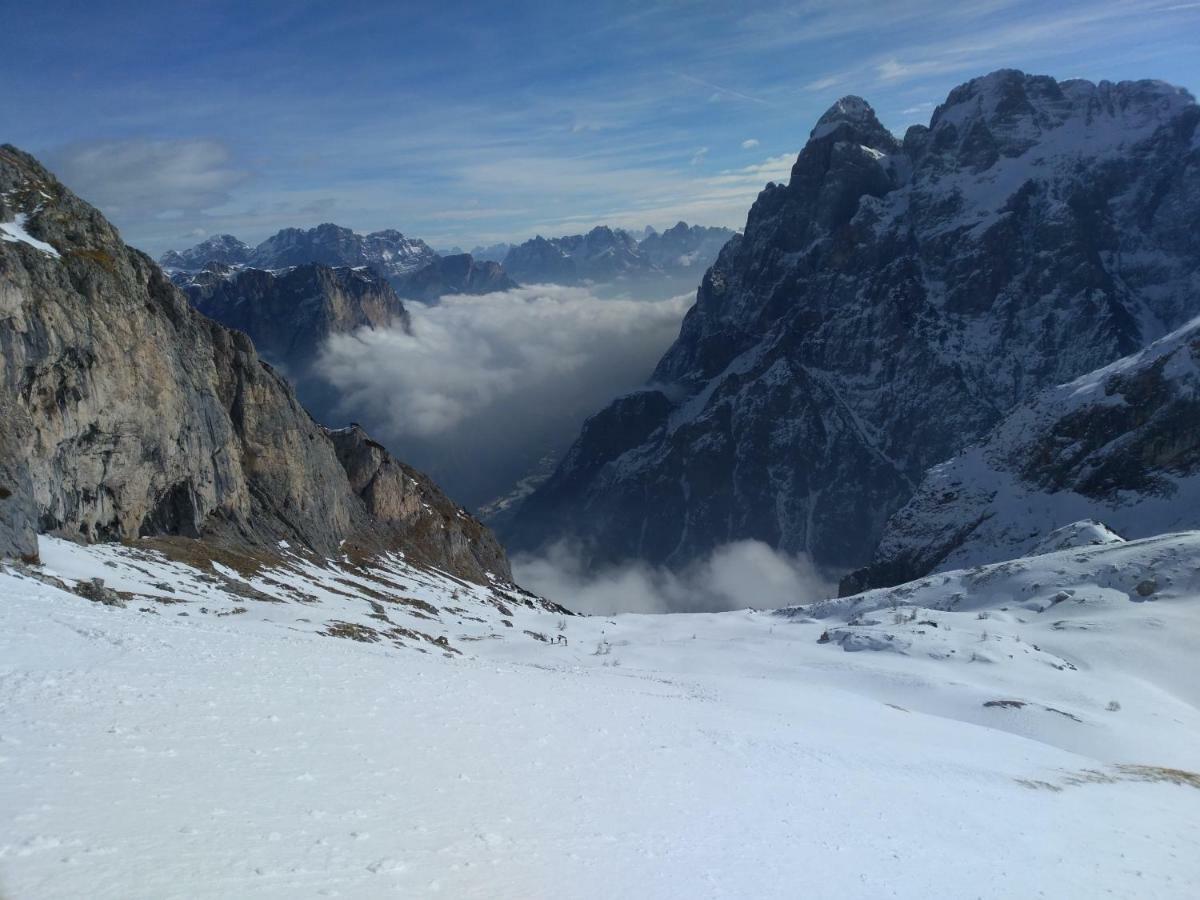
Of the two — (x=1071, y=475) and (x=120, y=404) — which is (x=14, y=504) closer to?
(x=120, y=404)

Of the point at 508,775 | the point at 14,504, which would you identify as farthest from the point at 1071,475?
the point at 14,504

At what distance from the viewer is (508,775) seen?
14.5 metres

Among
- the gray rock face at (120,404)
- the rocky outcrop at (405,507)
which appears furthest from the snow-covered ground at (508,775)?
the rocky outcrop at (405,507)

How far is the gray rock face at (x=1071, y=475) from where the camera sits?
4963 inches

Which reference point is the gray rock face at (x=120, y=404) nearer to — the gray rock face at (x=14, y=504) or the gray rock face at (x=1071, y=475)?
the gray rock face at (x=14, y=504)

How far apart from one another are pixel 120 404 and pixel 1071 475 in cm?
14674

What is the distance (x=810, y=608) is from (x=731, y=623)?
9960mm

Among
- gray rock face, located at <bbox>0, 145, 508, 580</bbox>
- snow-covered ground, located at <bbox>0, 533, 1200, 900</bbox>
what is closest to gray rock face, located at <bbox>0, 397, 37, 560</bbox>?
gray rock face, located at <bbox>0, 145, 508, 580</bbox>

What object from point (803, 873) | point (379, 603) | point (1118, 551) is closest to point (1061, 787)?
point (803, 873)

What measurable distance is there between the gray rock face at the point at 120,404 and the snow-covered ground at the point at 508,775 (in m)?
12.5

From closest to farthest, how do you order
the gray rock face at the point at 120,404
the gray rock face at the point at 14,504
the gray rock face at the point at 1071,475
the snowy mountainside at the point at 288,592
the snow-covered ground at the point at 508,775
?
the snow-covered ground at the point at 508,775 < the gray rock face at the point at 14,504 < the snowy mountainside at the point at 288,592 < the gray rock face at the point at 120,404 < the gray rock face at the point at 1071,475

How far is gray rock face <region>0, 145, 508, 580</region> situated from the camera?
43.1m

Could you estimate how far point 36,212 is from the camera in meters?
49.2

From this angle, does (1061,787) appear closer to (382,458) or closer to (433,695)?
(433,695)
